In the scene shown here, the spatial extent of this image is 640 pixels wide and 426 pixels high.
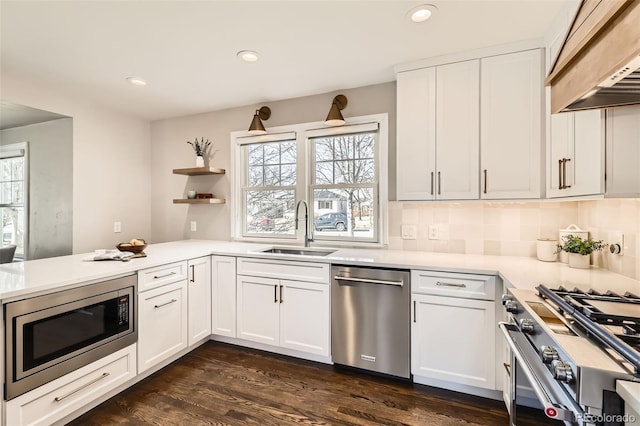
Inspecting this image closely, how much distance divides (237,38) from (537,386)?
2.50 m

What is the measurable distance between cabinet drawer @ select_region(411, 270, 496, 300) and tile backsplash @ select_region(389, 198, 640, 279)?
600mm

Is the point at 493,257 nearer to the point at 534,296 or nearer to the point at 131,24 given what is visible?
the point at 534,296

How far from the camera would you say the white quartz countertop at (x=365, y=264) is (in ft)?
5.05

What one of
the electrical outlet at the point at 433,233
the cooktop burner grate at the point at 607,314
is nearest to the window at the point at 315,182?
the electrical outlet at the point at 433,233

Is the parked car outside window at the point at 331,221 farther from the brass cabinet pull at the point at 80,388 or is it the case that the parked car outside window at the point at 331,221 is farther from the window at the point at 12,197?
the window at the point at 12,197

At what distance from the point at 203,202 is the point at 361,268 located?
2.05 metres

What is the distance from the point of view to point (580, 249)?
188 centimetres

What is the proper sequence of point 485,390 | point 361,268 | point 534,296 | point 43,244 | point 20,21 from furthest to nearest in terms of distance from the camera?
1. point 43,244
2. point 361,268
3. point 485,390
4. point 20,21
5. point 534,296

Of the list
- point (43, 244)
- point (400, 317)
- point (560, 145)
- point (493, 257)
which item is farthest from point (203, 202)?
point (560, 145)

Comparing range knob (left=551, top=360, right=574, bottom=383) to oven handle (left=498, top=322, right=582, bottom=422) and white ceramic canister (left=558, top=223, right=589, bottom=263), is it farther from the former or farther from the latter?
white ceramic canister (left=558, top=223, right=589, bottom=263)

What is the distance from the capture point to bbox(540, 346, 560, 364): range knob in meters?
0.96

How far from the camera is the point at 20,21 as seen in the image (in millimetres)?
1801

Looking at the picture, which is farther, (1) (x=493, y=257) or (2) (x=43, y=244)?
(2) (x=43, y=244)

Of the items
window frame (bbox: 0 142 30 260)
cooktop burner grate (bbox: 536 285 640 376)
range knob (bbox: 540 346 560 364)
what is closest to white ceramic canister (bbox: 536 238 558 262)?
cooktop burner grate (bbox: 536 285 640 376)
